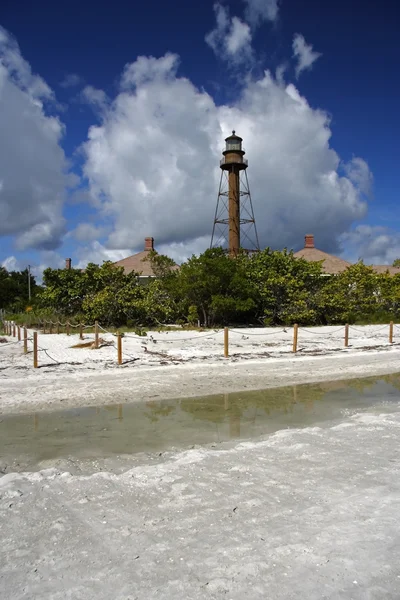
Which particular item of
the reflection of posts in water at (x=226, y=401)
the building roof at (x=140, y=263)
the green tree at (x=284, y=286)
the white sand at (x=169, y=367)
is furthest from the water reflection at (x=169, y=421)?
the building roof at (x=140, y=263)

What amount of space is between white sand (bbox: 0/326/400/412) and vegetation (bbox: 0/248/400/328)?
15.4ft

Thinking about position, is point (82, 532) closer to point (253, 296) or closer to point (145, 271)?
point (253, 296)

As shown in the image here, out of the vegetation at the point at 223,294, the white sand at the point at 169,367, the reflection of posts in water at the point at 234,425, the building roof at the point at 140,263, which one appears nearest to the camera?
the reflection of posts in water at the point at 234,425

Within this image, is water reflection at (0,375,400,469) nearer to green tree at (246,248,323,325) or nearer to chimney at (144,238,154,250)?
green tree at (246,248,323,325)

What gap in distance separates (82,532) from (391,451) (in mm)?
3960

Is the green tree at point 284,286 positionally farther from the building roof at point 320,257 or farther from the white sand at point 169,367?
the building roof at point 320,257

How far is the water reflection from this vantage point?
21.1 ft

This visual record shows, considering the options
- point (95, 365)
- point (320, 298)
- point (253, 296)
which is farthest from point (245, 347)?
point (320, 298)

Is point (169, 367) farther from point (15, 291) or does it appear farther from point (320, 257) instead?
point (15, 291)

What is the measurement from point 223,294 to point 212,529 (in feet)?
67.8

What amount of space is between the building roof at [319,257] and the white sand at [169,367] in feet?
57.5

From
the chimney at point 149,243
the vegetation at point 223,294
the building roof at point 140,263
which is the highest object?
the chimney at point 149,243

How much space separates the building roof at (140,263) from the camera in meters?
34.8

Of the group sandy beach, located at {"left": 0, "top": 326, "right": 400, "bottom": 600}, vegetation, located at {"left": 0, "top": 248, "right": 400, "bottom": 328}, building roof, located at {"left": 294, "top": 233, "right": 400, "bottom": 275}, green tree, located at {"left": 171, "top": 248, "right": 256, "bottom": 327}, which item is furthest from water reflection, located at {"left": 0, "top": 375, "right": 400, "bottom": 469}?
building roof, located at {"left": 294, "top": 233, "right": 400, "bottom": 275}
